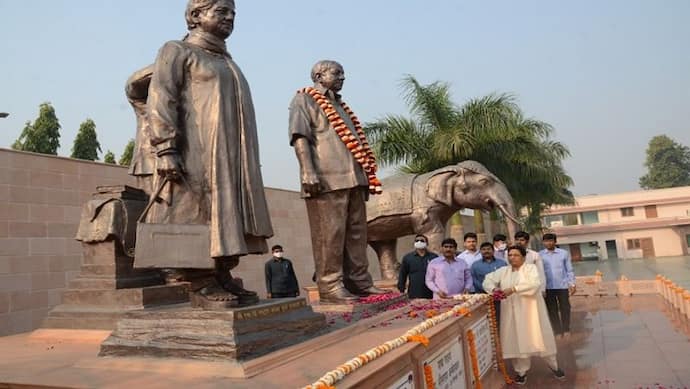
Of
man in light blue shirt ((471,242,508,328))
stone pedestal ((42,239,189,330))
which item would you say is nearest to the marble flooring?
man in light blue shirt ((471,242,508,328))

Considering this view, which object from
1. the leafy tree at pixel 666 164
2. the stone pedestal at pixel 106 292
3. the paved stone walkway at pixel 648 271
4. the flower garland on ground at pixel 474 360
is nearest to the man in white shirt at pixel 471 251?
the flower garland on ground at pixel 474 360

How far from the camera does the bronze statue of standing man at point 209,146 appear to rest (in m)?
3.06

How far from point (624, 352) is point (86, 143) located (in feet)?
55.2

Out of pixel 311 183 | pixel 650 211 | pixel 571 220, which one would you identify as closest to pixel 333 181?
pixel 311 183

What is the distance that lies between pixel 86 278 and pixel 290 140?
2.12 metres

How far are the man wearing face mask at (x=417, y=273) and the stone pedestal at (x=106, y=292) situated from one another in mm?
2729

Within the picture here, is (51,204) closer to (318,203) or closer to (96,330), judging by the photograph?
(96,330)

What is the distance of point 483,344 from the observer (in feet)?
15.6

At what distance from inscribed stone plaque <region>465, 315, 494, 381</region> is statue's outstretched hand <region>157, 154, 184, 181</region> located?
258 cm

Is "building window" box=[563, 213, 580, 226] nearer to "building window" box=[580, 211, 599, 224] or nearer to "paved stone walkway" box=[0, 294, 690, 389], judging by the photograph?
"building window" box=[580, 211, 599, 224]

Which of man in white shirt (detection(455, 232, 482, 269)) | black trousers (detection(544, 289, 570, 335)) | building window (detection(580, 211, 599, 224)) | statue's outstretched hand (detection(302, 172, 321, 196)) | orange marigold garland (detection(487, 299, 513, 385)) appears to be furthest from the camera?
building window (detection(580, 211, 599, 224))

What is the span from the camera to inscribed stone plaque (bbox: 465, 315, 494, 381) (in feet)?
14.6

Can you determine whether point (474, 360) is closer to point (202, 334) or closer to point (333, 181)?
point (333, 181)

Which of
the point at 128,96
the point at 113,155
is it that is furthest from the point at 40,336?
the point at 113,155
